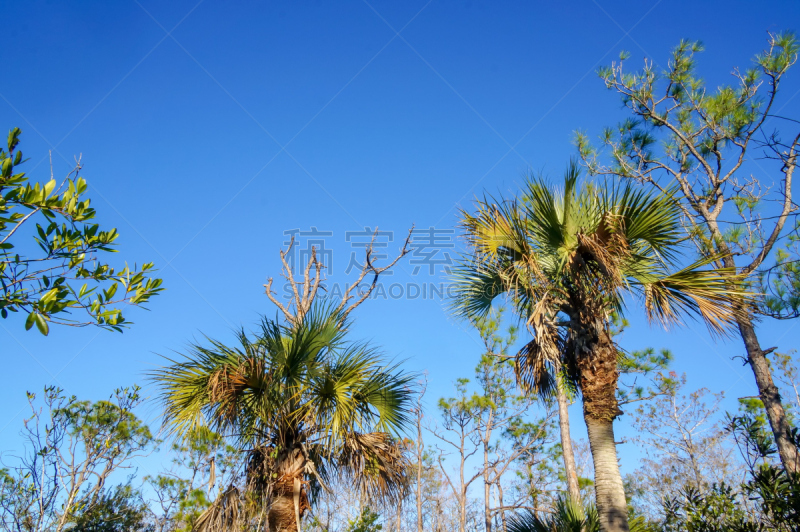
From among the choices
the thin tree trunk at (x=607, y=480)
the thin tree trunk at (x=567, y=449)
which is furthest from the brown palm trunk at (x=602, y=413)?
the thin tree trunk at (x=567, y=449)

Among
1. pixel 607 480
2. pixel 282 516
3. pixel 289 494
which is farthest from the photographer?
pixel 289 494

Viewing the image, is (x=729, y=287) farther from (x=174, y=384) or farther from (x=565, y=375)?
(x=174, y=384)

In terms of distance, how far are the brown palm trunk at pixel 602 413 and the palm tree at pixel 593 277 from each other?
10mm

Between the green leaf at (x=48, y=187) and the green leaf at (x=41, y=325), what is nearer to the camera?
the green leaf at (x=41, y=325)

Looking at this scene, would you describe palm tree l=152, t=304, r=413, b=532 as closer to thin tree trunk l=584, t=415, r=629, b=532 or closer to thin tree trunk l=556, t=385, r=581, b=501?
thin tree trunk l=584, t=415, r=629, b=532

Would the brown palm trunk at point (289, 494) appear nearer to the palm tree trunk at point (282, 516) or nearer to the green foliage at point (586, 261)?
the palm tree trunk at point (282, 516)

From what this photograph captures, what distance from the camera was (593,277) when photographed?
5.78m

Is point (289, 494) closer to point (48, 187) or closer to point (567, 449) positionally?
point (48, 187)

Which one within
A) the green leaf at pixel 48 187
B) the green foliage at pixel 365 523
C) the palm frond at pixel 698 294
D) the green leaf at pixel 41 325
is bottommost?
the green foliage at pixel 365 523

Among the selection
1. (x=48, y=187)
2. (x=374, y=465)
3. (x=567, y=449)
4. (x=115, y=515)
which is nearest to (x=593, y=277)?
(x=374, y=465)

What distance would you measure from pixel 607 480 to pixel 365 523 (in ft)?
8.77

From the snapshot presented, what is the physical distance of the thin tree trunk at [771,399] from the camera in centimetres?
A: 615

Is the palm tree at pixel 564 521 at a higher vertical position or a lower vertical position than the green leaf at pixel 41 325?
lower

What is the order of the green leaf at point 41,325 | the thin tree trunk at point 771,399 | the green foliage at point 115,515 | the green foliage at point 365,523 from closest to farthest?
the green leaf at point 41,325, the green foliage at point 365,523, the thin tree trunk at point 771,399, the green foliage at point 115,515
